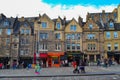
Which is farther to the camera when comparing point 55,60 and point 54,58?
point 55,60

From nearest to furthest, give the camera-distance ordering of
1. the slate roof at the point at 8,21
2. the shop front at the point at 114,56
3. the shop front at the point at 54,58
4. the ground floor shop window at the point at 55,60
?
the shop front at the point at 54,58, the ground floor shop window at the point at 55,60, the shop front at the point at 114,56, the slate roof at the point at 8,21

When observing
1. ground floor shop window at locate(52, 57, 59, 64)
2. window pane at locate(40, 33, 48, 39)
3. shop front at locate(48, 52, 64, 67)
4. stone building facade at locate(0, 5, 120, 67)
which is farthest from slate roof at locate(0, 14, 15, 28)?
ground floor shop window at locate(52, 57, 59, 64)

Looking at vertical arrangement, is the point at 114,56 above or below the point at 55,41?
below

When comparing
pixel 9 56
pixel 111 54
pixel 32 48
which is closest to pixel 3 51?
pixel 9 56

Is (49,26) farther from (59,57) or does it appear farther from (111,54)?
(111,54)

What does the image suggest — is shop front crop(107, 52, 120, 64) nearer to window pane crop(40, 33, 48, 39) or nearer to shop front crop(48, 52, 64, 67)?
shop front crop(48, 52, 64, 67)

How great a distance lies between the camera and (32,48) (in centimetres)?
6625

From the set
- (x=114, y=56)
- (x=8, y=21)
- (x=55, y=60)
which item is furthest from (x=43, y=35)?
(x=114, y=56)

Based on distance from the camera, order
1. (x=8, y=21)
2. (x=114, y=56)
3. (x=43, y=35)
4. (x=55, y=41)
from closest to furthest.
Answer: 1. (x=114, y=56)
2. (x=55, y=41)
3. (x=43, y=35)
4. (x=8, y=21)

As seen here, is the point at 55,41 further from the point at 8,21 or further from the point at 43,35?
the point at 8,21

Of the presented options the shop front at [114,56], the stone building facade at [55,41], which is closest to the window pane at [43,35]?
the stone building facade at [55,41]

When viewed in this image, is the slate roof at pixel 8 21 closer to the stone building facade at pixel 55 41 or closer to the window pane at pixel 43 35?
the stone building facade at pixel 55 41

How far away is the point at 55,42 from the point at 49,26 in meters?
4.43

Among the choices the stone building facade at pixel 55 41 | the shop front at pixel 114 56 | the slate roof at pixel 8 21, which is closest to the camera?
the stone building facade at pixel 55 41
